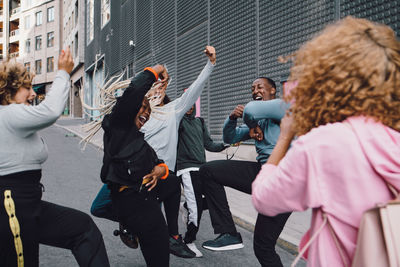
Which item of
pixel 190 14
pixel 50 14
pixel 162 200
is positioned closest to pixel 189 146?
pixel 162 200

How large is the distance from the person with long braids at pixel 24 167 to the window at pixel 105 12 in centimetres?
2415

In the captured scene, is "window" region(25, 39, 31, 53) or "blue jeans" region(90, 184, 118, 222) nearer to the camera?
"blue jeans" region(90, 184, 118, 222)

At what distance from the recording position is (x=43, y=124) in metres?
2.14

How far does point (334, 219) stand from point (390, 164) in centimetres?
25

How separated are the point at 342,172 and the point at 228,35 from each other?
30.5 ft

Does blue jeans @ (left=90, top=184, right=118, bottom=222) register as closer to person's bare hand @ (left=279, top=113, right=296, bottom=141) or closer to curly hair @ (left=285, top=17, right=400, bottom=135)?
person's bare hand @ (left=279, top=113, right=296, bottom=141)

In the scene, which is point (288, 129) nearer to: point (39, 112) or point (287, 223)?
point (39, 112)

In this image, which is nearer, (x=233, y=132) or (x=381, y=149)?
(x=381, y=149)

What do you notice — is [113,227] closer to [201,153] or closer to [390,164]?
[201,153]

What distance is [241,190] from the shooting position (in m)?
3.15

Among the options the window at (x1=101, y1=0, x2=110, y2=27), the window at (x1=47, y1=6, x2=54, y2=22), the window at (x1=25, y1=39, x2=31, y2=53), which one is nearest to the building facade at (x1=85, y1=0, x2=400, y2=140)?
the window at (x1=101, y1=0, x2=110, y2=27)

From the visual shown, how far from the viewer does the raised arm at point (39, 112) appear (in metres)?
2.10

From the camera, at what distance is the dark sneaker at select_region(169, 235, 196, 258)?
3890 mm

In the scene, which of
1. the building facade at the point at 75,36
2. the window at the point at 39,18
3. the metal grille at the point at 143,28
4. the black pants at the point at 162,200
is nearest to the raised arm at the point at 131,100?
the black pants at the point at 162,200
